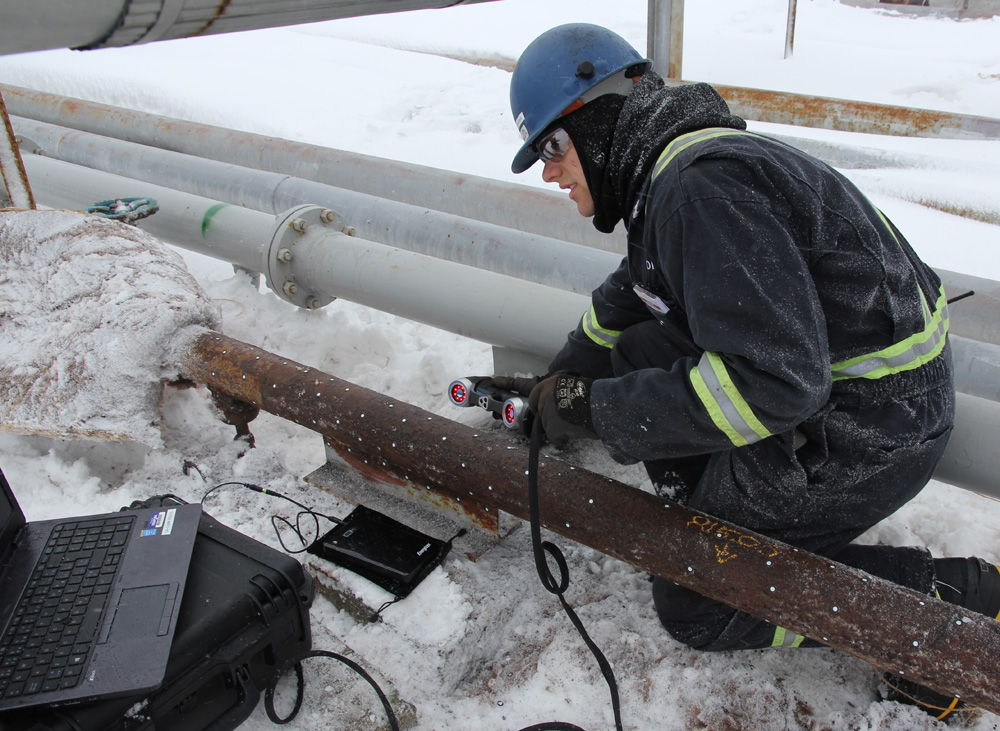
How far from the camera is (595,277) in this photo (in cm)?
277

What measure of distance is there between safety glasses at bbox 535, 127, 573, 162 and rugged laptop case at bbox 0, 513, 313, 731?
1.09 meters

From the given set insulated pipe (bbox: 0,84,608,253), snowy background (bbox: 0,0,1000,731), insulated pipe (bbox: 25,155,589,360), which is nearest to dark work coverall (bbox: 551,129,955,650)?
snowy background (bbox: 0,0,1000,731)

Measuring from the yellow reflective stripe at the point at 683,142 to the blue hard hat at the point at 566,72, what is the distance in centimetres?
20

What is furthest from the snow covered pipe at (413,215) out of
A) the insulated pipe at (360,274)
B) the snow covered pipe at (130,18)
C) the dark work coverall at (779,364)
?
the snow covered pipe at (130,18)

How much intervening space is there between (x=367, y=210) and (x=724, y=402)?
2.50 m

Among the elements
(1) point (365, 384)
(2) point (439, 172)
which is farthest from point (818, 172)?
(2) point (439, 172)

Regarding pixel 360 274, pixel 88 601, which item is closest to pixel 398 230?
pixel 360 274

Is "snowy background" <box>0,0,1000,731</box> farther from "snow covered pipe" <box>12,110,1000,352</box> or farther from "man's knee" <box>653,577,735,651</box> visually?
"snow covered pipe" <box>12,110,1000,352</box>

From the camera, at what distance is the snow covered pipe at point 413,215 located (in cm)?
265

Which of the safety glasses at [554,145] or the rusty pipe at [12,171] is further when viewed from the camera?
the rusty pipe at [12,171]

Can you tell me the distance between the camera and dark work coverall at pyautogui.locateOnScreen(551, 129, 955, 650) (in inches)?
50.0

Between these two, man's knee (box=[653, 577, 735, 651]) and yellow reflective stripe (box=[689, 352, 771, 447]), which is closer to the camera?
yellow reflective stripe (box=[689, 352, 771, 447])

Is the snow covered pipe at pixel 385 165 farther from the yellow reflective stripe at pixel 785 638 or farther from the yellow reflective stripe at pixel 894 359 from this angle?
the yellow reflective stripe at pixel 785 638

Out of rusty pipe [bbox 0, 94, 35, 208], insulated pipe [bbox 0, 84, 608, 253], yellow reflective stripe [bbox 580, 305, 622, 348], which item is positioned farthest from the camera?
insulated pipe [bbox 0, 84, 608, 253]
